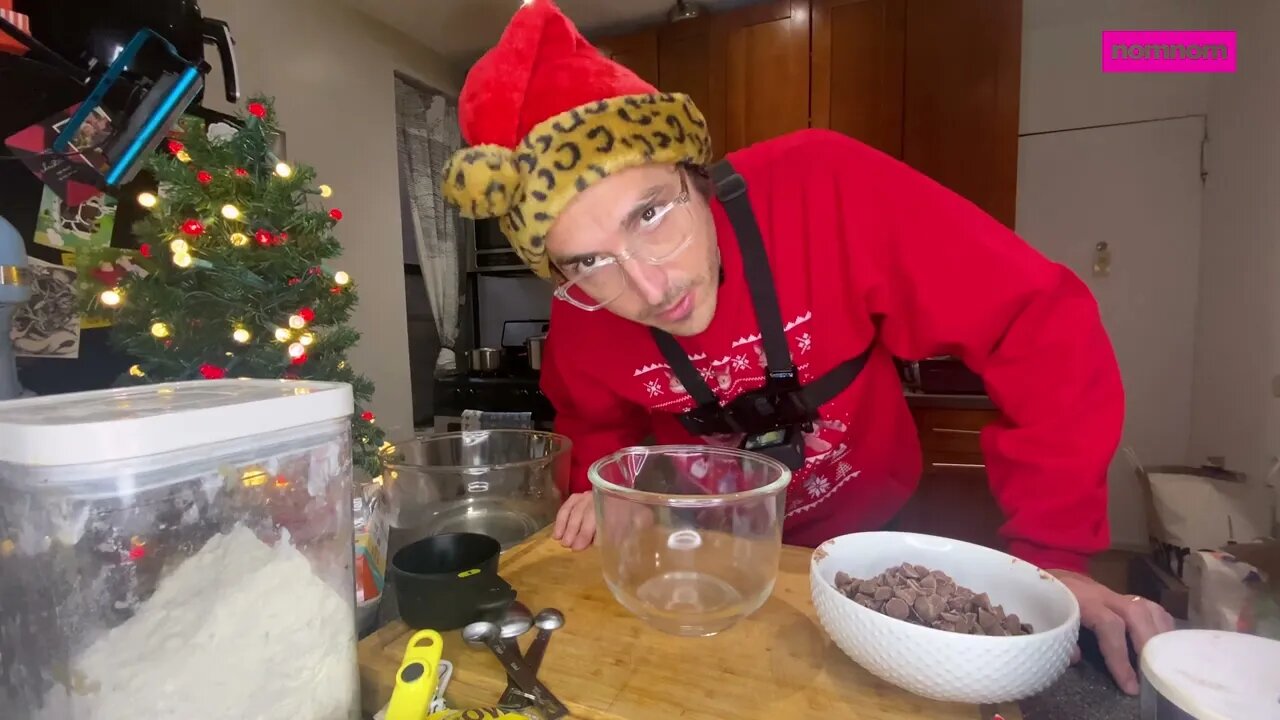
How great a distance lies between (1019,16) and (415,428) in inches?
120

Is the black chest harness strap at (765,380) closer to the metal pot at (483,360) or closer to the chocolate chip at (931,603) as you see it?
the chocolate chip at (931,603)

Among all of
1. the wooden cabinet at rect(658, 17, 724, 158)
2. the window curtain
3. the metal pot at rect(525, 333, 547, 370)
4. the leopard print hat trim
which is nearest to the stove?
the metal pot at rect(525, 333, 547, 370)

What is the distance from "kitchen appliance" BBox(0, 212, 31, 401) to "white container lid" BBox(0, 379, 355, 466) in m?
0.23

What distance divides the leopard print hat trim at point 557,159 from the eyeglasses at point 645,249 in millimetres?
57

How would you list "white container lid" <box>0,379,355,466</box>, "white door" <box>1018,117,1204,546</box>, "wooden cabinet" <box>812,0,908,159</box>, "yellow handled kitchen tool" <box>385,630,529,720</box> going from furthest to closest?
1. "white door" <box>1018,117,1204,546</box>
2. "wooden cabinet" <box>812,0,908,159</box>
3. "yellow handled kitchen tool" <box>385,630,529,720</box>
4. "white container lid" <box>0,379,355,466</box>

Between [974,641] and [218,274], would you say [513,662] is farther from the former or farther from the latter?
[218,274]

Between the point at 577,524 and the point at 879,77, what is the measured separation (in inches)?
95.7

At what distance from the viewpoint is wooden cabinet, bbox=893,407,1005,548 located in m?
2.42

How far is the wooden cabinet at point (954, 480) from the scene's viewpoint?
2.42m

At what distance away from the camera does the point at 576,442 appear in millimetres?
1143

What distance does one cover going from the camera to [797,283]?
3.07ft

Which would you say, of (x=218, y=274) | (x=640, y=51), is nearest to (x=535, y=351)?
(x=640, y=51)

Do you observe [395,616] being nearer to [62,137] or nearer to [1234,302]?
[62,137]

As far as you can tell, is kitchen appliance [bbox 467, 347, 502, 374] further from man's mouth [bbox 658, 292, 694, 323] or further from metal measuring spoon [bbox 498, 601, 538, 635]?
metal measuring spoon [bbox 498, 601, 538, 635]
